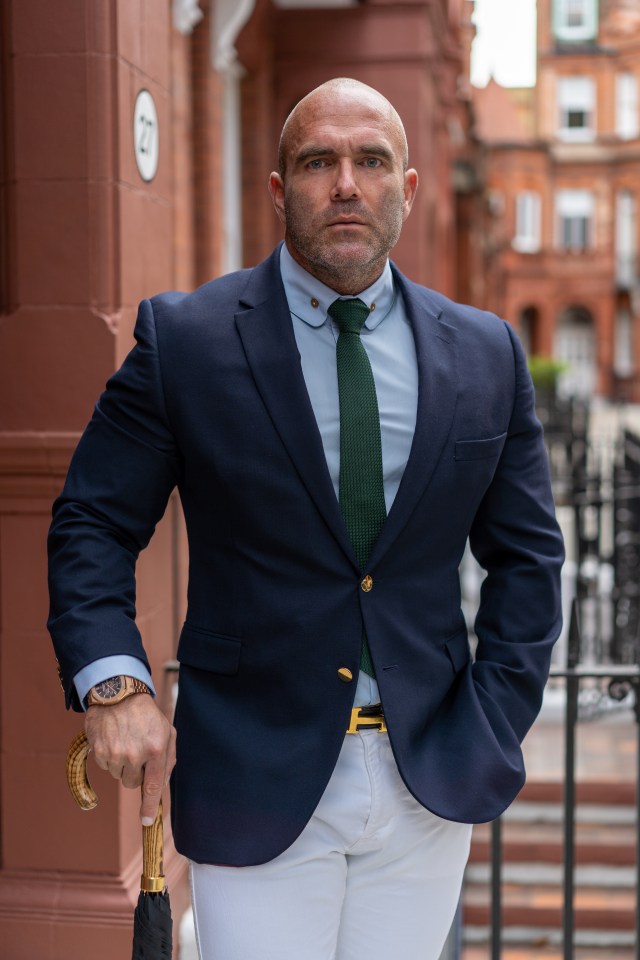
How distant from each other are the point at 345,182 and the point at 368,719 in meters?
0.85

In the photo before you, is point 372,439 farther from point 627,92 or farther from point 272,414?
point 627,92

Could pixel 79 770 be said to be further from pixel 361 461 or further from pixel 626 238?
pixel 626 238

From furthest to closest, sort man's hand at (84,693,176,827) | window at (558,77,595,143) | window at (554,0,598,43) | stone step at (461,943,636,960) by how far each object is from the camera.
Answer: window at (554,0,598,43) < window at (558,77,595,143) < stone step at (461,943,636,960) < man's hand at (84,693,176,827)

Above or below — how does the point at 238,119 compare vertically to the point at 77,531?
above

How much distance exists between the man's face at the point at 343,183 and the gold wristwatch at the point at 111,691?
721 mm

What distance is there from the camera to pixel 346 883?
1981mm

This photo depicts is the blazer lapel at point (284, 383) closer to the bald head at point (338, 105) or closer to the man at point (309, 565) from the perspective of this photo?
the man at point (309, 565)

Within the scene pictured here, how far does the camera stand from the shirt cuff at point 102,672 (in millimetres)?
1785

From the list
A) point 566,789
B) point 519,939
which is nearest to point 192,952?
point 566,789

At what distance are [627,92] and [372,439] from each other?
47.7m

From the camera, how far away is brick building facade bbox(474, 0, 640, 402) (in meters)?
44.0

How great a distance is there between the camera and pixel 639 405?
43.1m

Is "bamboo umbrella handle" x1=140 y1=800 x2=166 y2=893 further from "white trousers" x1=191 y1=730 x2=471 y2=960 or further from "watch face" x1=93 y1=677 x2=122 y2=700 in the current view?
"watch face" x1=93 y1=677 x2=122 y2=700

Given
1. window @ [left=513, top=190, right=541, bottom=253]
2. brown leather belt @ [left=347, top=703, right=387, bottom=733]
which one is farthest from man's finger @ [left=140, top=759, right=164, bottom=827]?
window @ [left=513, top=190, right=541, bottom=253]
